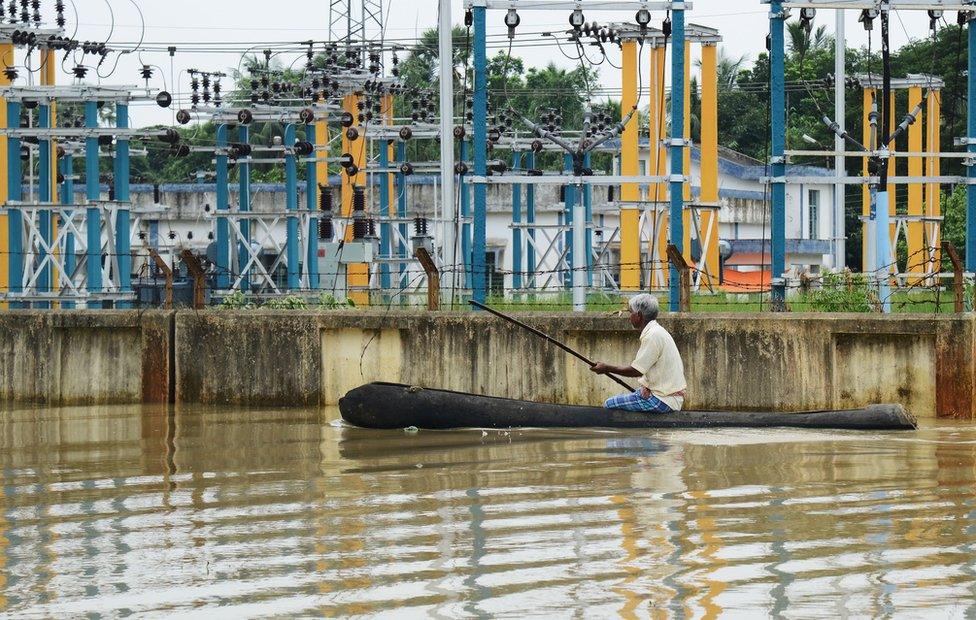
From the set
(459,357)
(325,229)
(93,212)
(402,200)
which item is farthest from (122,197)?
(402,200)

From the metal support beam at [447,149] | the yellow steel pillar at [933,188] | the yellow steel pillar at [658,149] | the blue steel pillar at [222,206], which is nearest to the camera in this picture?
the metal support beam at [447,149]

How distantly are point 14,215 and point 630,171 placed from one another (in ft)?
38.5

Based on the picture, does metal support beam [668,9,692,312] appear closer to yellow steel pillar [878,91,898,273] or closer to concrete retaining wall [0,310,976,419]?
yellow steel pillar [878,91,898,273]

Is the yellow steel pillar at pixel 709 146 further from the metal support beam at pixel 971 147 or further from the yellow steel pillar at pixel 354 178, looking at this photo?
the metal support beam at pixel 971 147

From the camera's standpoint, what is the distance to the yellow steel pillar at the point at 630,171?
2969 cm

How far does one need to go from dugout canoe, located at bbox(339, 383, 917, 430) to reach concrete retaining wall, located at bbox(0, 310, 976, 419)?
1.61 metres

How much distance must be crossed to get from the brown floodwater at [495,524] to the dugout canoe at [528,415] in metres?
0.25

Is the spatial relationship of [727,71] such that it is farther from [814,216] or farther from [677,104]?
[677,104]

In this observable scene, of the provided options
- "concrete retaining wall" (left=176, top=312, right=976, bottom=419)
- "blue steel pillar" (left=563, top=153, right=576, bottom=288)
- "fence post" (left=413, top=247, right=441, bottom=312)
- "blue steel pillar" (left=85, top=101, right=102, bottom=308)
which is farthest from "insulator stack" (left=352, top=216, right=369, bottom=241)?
"fence post" (left=413, top=247, right=441, bottom=312)

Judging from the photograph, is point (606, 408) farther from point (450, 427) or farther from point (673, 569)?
point (673, 569)

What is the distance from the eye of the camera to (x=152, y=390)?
22.0 metres

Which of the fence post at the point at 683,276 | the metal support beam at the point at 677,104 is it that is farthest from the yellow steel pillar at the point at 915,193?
the fence post at the point at 683,276

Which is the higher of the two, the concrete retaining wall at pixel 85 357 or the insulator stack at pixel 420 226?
the insulator stack at pixel 420 226

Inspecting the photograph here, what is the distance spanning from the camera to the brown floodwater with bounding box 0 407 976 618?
8.65 meters
